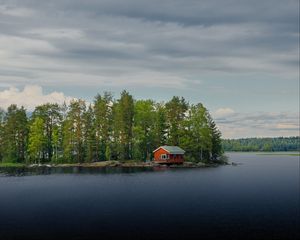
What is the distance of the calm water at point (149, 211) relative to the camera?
115 ft

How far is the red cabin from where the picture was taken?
368 feet

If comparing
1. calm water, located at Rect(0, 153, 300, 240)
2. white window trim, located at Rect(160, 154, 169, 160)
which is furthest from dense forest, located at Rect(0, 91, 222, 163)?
calm water, located at Rect(0, 153, 300, 240)

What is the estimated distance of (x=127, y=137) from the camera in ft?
399

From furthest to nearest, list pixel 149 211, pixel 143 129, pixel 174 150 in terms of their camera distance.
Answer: pixel 143 129 < pixel 174 150 < pixel 149 211

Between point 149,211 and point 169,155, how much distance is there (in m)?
68.8

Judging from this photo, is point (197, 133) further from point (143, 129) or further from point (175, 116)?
point (143, 129)

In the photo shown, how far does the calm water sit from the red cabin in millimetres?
43841

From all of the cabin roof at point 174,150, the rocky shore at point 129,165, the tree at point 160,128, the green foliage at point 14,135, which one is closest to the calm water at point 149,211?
the rocky shore at point 129,165

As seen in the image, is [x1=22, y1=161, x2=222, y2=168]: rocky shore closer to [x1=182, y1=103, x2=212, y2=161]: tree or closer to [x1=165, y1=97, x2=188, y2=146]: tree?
[x1=182, y1=103, x2=212, y2=161]: tree

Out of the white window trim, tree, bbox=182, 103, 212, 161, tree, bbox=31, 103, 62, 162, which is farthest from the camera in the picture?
tree, bbox=31, 103, 62, 162

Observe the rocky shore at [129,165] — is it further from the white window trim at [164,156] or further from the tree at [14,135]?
the tree at [14,135]

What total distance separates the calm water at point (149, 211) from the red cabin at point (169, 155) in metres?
43.8

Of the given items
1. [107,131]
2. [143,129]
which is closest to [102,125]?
[107,131]

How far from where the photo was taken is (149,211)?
4366 centimetres
